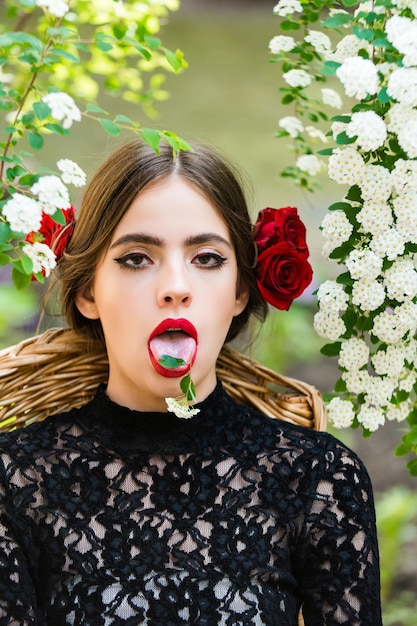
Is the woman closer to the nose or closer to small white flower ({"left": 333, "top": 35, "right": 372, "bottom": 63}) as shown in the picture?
the nose

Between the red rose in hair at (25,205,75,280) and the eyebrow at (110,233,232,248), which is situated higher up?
the eyebrow at (110,233,232,248)

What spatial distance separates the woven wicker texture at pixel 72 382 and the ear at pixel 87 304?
0.13 meters

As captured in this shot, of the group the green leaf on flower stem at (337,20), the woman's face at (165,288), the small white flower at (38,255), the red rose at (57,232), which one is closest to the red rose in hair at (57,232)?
the red rose at (57,232)

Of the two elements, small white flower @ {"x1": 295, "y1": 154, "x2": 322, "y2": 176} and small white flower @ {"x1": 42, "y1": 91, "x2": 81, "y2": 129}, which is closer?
small white flower @ {"x1": 42, "y1": 91, "x2": 81, "y2": 129}

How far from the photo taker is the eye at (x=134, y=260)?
1.59m

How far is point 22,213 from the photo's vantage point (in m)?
1.31

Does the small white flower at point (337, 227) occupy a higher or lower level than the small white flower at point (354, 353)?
higher

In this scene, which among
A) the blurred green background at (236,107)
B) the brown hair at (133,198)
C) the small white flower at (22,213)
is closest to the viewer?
the small white flower at (22,213)

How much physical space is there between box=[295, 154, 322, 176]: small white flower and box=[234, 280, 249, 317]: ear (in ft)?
1.03

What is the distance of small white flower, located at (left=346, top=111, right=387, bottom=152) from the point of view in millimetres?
1456

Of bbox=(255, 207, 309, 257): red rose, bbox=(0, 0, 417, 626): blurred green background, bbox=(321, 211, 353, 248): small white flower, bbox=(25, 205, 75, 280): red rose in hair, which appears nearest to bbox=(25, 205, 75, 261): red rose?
bbox=(25, 205, 75, 280): red rose in hair

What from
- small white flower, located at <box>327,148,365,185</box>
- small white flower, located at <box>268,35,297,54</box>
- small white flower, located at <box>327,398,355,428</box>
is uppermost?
small white flower, located at <box>268,35,297,54</box>

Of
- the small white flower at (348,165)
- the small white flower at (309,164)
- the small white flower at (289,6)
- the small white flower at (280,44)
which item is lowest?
the small white flower at (348,165)

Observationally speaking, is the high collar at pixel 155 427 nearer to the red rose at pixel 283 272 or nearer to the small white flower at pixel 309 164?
the red rose at pixel 283 272
